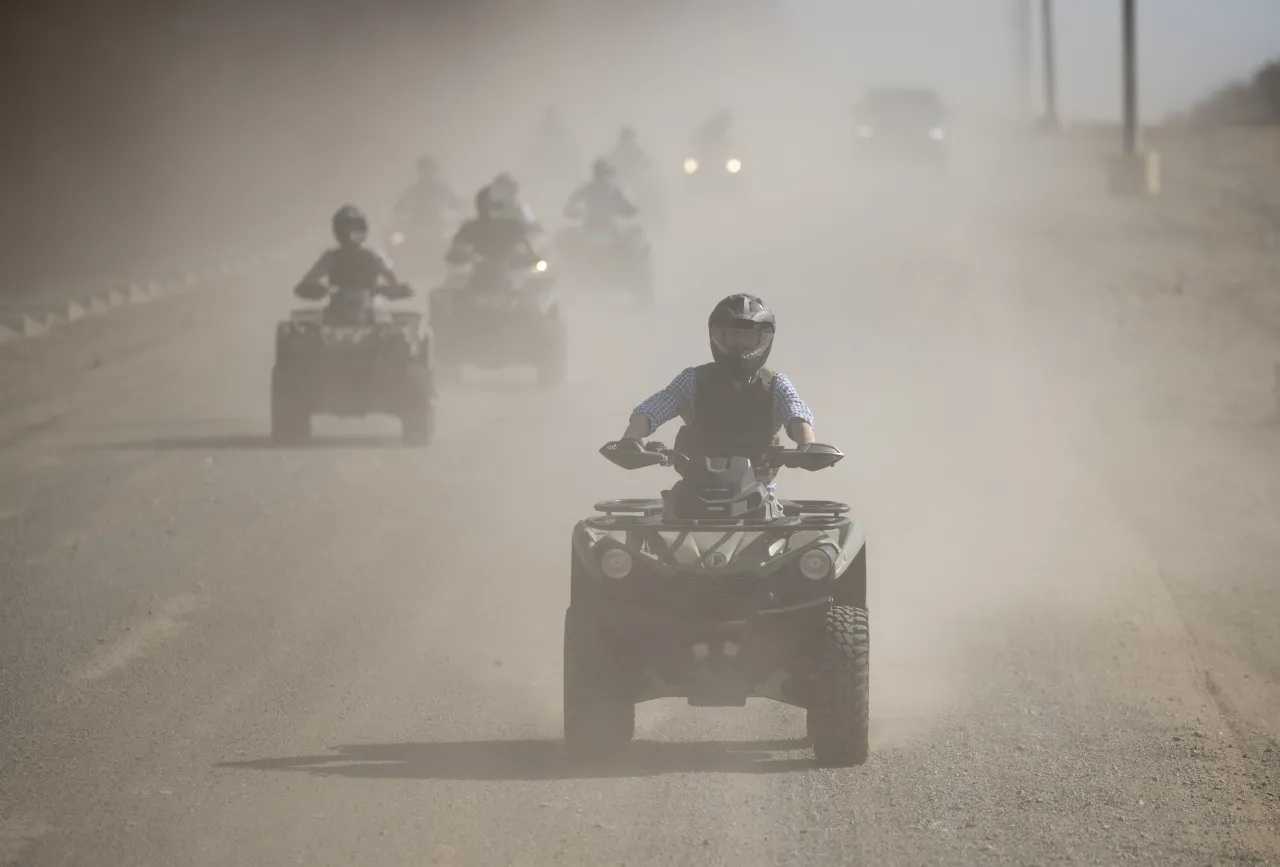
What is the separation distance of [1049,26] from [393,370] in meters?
47.3

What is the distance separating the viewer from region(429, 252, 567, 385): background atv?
874 inches

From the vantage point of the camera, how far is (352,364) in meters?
18.2

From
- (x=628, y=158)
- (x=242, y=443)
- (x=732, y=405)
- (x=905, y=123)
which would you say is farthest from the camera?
(x=905, y=123)

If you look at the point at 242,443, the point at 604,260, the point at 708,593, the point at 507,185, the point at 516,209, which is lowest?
the point at 604,260

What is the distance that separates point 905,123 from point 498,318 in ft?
130

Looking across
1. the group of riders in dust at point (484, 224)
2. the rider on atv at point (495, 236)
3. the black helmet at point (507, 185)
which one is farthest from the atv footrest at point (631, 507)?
the black helmet at point (507, 185)

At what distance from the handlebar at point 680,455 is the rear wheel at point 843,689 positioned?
0.60m

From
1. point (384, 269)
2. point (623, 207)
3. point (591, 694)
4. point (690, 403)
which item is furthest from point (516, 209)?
point (591, 694)

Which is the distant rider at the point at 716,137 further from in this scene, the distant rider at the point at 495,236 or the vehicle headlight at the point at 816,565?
the vehicle headlight at the point at 816,565

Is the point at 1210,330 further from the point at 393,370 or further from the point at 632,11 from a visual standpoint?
the point at 632,11

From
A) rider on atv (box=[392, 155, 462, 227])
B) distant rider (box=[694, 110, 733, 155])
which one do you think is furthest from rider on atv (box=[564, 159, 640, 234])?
distant rider (box=[694, 110, 733, 155])

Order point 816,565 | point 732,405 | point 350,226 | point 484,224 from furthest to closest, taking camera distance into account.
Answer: point 484,224, point 350,226, point 732,405, point 816,565

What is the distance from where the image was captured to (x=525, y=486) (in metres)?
16.4

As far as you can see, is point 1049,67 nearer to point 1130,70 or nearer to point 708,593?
point 1130,70
